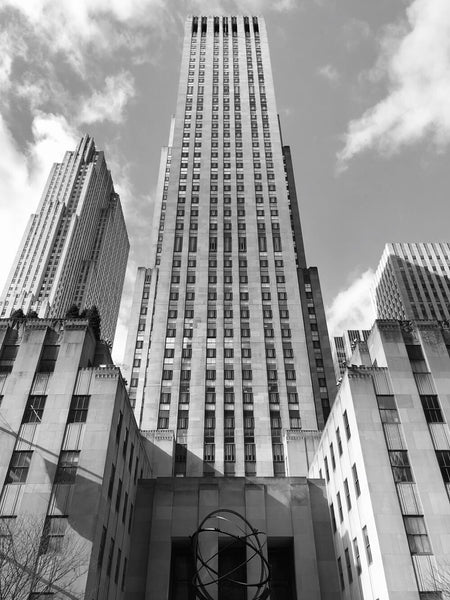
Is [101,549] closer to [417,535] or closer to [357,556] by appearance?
[357,556]

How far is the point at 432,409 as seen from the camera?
4138cm

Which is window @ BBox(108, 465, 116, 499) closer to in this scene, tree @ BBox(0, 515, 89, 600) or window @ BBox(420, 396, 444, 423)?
tree @ BBox(0, 515, 89, 600)

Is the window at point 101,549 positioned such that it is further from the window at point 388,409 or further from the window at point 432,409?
the window at point 432,409

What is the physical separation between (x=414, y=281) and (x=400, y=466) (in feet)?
410

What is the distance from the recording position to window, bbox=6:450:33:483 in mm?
37094

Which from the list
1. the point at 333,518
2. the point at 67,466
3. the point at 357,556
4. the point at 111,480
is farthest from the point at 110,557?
the point at 333,518

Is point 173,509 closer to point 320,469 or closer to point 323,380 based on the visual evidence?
point 320,469

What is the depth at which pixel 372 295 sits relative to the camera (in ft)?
586

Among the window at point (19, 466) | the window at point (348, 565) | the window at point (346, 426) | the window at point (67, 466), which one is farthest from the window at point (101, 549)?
the window at point (346, 426)

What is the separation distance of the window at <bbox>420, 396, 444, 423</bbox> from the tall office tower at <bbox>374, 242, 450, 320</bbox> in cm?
10332

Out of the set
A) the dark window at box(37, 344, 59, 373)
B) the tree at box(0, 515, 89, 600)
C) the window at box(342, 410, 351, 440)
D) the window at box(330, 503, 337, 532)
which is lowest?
the tree at box(0, 515, 89, 600)

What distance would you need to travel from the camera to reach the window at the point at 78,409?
40.8 meters

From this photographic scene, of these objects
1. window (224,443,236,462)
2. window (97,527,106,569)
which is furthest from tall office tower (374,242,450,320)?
window (97,527,106,569)

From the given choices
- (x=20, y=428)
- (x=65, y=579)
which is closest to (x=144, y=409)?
(x=20, y=428)
